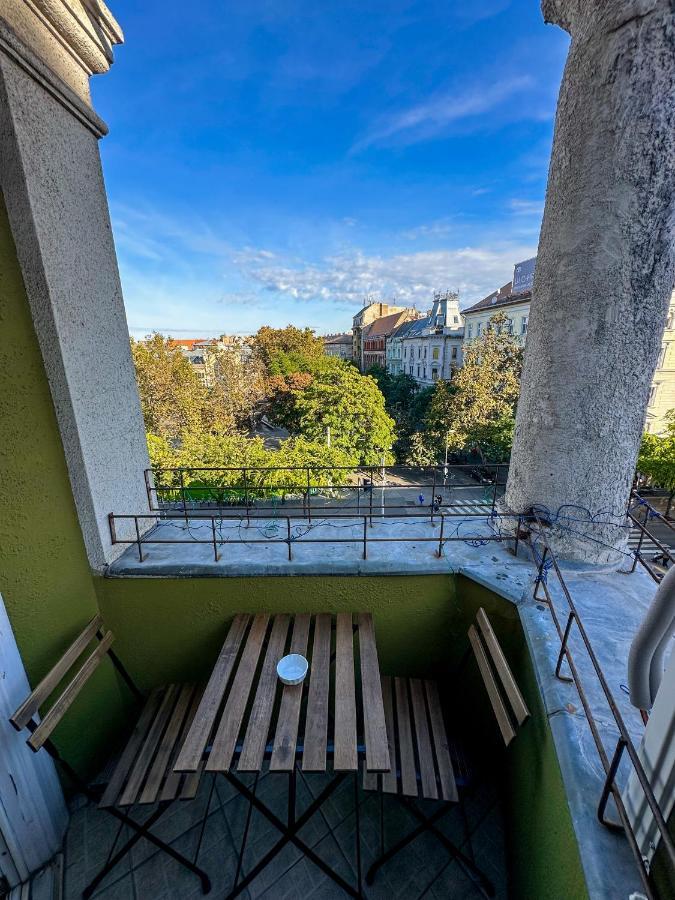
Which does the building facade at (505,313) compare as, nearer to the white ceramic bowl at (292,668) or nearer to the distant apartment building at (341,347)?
the white ceramic bowl at (292,668)

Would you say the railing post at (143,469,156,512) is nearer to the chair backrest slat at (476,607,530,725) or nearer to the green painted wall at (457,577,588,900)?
the green painted wall at (457,577,588,900)

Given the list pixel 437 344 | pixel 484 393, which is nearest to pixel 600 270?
pixel 484 393

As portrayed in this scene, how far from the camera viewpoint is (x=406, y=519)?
165 inches

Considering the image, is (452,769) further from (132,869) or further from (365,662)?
(132,869)

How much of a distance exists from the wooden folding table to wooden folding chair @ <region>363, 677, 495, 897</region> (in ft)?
0.84

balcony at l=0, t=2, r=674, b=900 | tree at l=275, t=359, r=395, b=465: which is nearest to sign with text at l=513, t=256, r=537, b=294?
tree at l=275, t=359, r=395, b=465

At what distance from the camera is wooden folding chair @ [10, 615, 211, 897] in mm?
2545

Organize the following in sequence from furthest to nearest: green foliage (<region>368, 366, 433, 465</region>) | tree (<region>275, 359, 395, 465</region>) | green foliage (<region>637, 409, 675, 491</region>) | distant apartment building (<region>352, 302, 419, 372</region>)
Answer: distant apartment building (<region>352, 302, 419, 372</region>) < green foliage (<region>368, 366, 433, 465</region>) < tree (<region>275, 359, 395, 465</region>) < green foliage (<region>637, 409, 675, 491</region>)

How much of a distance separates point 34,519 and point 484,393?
61.6 ft

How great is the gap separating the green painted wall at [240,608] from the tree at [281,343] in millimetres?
32177

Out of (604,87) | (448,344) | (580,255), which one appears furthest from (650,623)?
(448,344)

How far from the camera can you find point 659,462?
13266mm

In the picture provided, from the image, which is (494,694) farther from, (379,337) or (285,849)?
(379,337)

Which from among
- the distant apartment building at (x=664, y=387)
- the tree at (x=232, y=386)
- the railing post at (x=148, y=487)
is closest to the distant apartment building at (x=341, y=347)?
the tree at (x=232, y=386)
